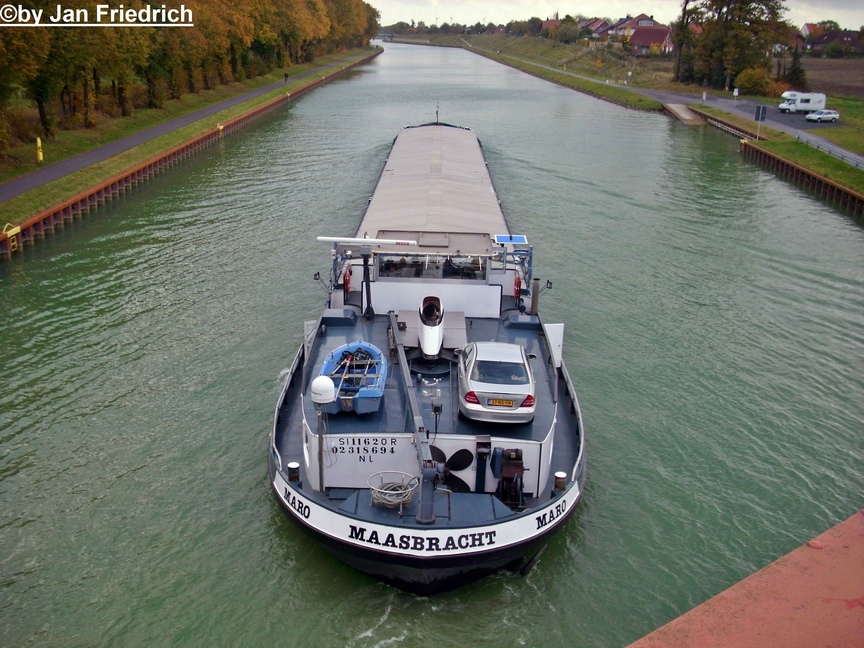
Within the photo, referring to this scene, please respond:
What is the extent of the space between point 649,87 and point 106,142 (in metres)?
73.2

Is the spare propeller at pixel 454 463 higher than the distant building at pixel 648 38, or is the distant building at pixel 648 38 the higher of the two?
the distant building at pixel 648 38

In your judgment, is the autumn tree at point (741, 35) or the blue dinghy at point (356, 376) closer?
the blue dinghy at point (356, 376)

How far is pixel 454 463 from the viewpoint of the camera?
14.5 meters

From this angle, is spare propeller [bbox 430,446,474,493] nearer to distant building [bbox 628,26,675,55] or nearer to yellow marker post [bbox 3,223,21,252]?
yellow marker post [bbox 3,223,21,252]

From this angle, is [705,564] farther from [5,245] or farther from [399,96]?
[399,96]

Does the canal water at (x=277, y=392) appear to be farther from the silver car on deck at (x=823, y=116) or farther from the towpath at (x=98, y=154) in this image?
the silver car on deck at (x=823, y=116)

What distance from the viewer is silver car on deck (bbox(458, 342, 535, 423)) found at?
1472cm

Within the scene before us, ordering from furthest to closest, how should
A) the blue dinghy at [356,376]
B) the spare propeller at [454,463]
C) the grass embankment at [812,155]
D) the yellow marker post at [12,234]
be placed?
the grass embankment at [812,155]
the yellow marker post at [12,234]
the blue dinghy at [356,376]
the spare propeller at [454,463]

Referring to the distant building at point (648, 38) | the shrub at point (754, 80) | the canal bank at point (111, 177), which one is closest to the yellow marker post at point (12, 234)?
the canal bank at point (111, 177)

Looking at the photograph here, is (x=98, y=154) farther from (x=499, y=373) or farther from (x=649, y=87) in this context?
(x=649, y=87)

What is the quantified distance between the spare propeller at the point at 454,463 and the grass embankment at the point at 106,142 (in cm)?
2614

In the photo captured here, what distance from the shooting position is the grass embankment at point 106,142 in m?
35.2

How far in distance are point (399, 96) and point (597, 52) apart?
6604 cm

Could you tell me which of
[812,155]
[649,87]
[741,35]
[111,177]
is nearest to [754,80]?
[741,35]
